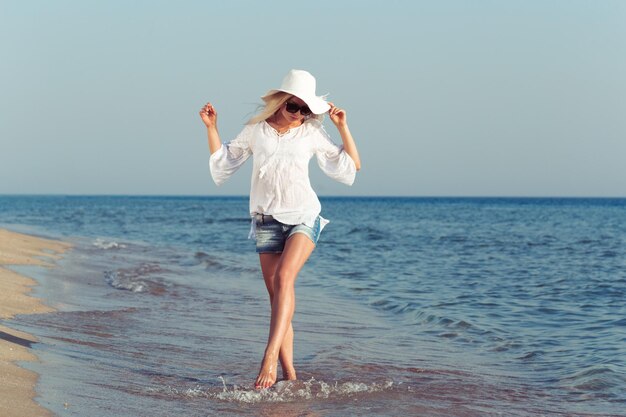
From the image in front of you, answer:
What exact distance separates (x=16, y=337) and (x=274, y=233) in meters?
2.38

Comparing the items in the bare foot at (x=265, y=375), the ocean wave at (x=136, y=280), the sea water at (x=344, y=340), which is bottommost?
the ocean wave at (x=136, y=280)

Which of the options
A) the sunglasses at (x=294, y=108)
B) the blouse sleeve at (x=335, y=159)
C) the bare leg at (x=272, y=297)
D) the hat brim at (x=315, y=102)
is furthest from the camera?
the bare leg at (x=272, y=297)

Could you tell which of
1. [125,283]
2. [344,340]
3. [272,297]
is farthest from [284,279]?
[125,283]

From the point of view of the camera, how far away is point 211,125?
5391 mm

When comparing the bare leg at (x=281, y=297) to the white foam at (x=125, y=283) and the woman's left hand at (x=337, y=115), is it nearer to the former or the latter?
the woman's left hand at (x=337, y=115)

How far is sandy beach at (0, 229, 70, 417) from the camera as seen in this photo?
432 cm

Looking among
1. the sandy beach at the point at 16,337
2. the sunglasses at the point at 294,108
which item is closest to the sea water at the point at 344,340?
the sandy beach at the point at 16,337

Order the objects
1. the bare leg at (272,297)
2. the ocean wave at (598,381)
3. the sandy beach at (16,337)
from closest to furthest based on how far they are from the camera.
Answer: the sandy beach at (16,337) < the bare leg at (272,297) < the ocean wave at (598,381)

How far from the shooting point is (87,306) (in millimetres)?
9570

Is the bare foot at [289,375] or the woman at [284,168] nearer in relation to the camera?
the woman at [284,168]

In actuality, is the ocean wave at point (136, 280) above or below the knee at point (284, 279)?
below

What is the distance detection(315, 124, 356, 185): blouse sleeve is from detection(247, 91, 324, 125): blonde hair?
0.11 metres

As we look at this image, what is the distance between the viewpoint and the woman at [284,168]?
17.1ft

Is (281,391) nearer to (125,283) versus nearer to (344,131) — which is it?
(344,131)
